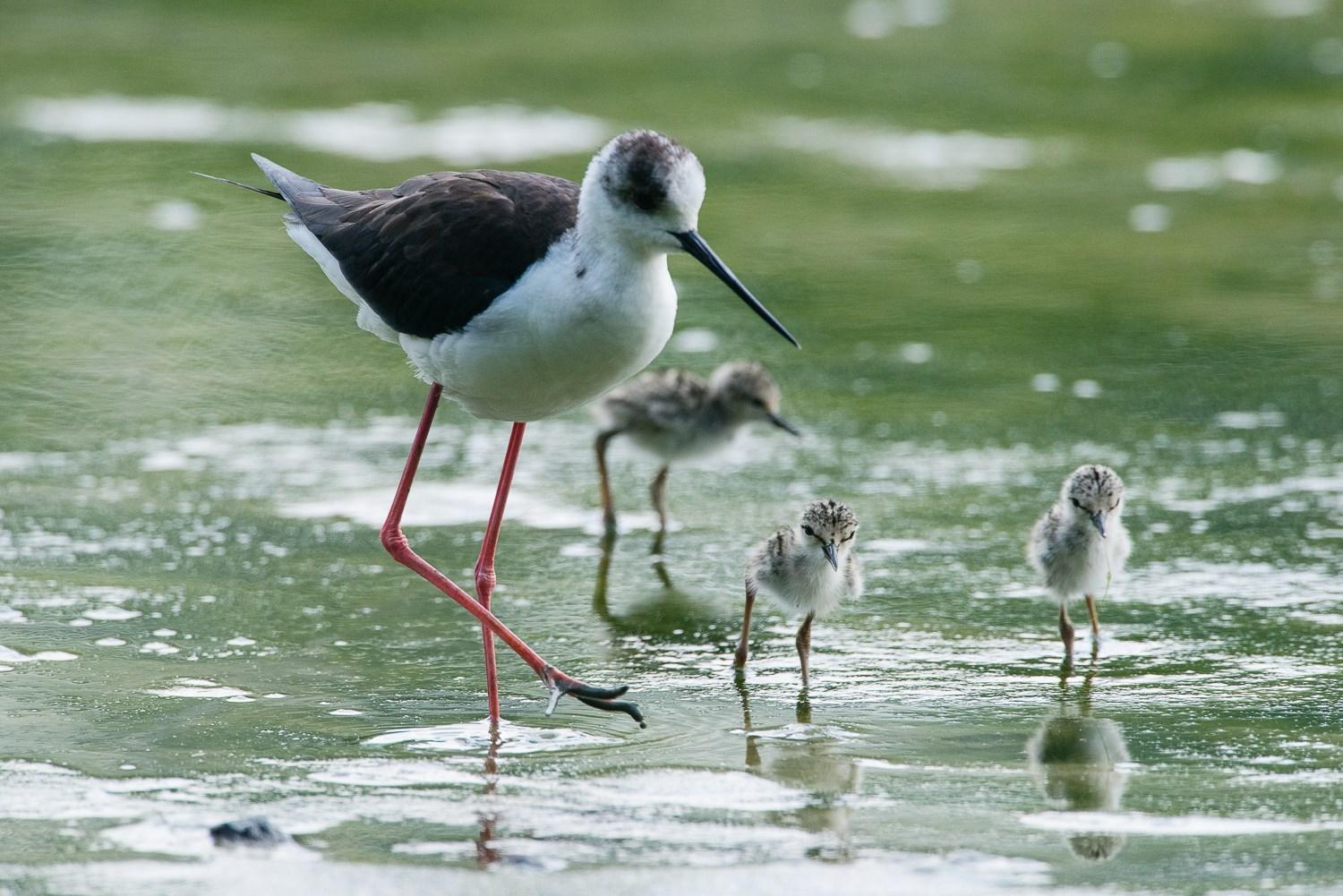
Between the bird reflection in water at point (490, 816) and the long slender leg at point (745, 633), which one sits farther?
A: the long slender leg at point (745, 633)

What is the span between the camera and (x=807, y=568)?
A: 18.8 feet

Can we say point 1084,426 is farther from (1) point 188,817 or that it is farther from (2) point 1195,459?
(1) point 188,817

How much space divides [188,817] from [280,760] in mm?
465

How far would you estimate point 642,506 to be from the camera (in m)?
7.62

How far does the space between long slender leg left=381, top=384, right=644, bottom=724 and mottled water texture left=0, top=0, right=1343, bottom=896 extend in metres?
0.09

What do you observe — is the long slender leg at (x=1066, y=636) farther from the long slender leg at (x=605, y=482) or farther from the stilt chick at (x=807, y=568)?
the long slender leg at (x=605, y=482)

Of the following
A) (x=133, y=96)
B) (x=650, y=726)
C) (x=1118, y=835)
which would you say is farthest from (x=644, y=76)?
(x=1118, y=835)

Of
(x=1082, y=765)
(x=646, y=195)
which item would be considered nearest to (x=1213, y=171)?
(x=646, y=195)

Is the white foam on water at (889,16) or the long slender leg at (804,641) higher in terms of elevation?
the white foam on water at (889,16)

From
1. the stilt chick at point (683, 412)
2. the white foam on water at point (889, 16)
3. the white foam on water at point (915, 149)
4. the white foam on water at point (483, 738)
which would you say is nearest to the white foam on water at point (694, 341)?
the stilt chick at point (683, 412)

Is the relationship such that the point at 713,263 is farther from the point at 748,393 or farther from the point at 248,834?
the point at 748,393

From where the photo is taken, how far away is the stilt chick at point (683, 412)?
24.8 ft

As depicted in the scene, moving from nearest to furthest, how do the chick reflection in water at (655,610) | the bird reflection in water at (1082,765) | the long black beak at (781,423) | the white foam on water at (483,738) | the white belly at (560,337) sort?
the bird reflection in water at (1082,765), the white foam on water at (483,738), the white belly at (560,337), the chick reflection in water at (655,610), the long black beak at (781,423)

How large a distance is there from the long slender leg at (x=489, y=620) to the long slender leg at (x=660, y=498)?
1.44 meters
